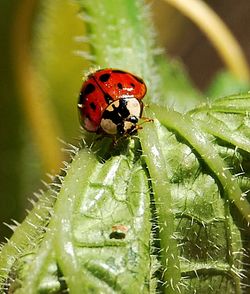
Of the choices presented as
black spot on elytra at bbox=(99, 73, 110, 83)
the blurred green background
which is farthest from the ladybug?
the blurred green background

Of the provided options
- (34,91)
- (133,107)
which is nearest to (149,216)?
(133,107)

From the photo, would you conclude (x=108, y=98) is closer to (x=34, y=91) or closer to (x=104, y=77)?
(x=104, y=77)

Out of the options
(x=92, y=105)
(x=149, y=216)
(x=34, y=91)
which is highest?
(x=34, y=91)

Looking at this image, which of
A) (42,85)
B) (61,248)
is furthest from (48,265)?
(42,85)

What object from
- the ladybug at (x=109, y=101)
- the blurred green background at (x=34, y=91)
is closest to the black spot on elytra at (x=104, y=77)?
the ladybug at (x=109, y=101)

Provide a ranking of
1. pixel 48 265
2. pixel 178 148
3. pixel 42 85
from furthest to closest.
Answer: pixel 42 85, pixel 178 148, pixel 48 265

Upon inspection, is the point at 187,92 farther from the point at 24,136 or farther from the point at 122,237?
the point at 122,237
